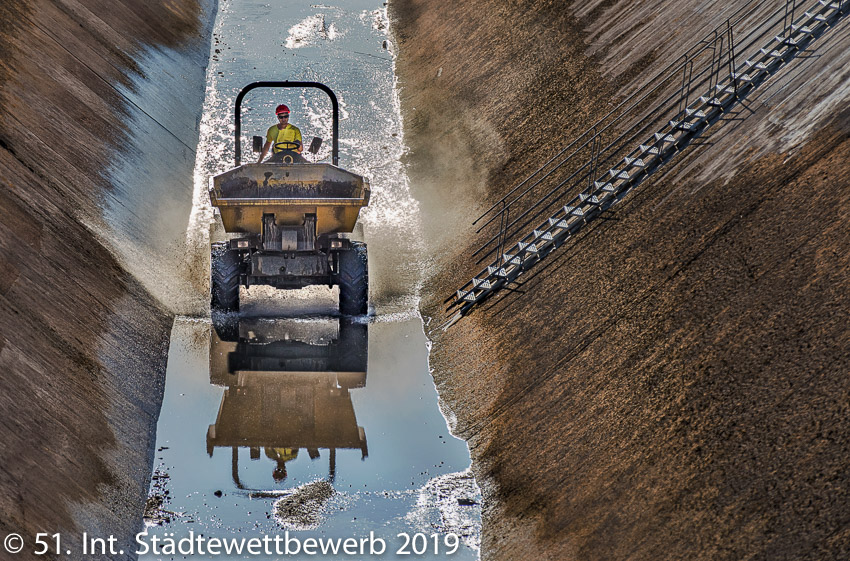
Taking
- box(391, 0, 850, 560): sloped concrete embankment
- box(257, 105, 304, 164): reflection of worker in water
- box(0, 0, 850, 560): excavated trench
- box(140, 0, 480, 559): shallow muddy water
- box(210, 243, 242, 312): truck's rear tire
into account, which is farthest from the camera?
box(210, 243, 242, 312): truck's rear tire

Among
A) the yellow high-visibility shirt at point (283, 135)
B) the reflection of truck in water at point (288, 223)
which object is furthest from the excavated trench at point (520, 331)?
the yellow high-visibility shirt at point (283, 135)

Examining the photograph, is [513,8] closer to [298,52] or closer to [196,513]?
[298,52]

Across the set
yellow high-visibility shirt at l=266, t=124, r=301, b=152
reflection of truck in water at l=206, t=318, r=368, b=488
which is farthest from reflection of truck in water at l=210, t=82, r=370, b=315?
reflection of truck in water at l=206, t=318, r=368, b=488

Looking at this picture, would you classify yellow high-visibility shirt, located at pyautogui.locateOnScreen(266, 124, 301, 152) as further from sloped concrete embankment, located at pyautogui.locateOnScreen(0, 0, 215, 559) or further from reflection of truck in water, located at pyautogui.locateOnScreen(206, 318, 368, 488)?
sloped concrete embankment, located at pyautogui.locateOnScreen(0, 0, 215, 559)

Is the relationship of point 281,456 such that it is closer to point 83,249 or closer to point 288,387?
point 288,387

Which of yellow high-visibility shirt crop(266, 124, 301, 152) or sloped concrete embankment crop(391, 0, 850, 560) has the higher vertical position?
yellow high-visibility shirt crop(266, 124, 301, 152)
